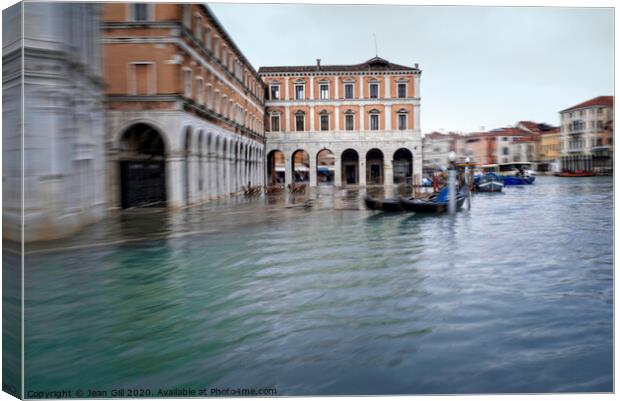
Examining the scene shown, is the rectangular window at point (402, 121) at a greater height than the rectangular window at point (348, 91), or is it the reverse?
the rectangular window at point (348, 91)

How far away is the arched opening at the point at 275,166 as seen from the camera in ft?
33.3

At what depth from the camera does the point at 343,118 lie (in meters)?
8.56

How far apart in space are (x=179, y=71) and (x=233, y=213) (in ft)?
12.8

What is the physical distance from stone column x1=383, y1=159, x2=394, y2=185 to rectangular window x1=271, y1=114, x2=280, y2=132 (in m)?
1.83

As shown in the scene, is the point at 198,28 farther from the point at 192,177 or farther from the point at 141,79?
the point at 192,177

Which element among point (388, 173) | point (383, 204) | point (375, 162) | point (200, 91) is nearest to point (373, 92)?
point (375, 162)

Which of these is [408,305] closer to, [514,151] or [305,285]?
[305,285]

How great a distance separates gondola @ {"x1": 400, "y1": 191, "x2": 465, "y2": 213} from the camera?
1373cm

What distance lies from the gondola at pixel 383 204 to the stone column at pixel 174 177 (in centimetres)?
784

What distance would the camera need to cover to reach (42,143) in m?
4.16

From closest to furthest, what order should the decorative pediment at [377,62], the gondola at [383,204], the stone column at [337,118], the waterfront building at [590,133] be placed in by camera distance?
the waterfront building at [590,133], the decorative pediment at [377,62], the stone column at [337,118], the gondola at [383,204]

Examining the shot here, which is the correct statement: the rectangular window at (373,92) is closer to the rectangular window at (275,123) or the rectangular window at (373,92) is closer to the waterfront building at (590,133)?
the rectangular window at (275,123)

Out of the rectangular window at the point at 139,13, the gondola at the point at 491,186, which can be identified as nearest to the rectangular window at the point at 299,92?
the rectangular window at the point at 139,13

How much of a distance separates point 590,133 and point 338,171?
23.2 feet
